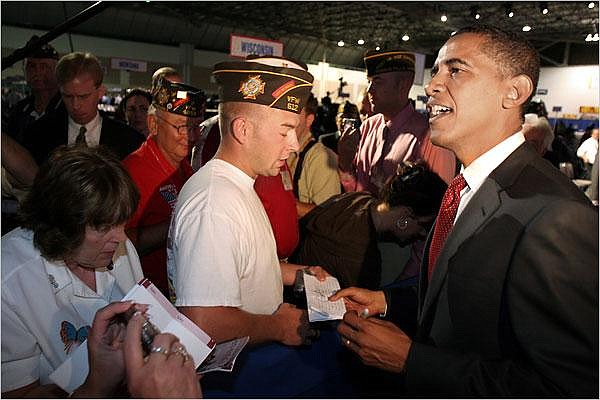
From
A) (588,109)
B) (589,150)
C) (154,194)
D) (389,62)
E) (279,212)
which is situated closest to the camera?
(279,212)

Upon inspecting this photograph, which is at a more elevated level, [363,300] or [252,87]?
[252,87]

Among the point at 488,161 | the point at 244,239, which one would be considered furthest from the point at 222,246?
the point at 488,161

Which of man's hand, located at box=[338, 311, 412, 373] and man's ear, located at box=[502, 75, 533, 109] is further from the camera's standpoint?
man's ear, located at box=[502, 75, 533, 109]

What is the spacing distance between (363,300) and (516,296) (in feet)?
2.90

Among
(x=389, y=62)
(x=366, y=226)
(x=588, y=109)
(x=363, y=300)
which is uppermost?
(x=588, y=109)

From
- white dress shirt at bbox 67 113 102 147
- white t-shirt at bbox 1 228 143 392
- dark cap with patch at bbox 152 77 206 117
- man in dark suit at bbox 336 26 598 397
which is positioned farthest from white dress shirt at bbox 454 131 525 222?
white dress shirt at bbox 67 113 102 147

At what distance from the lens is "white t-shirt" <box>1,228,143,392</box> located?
52.7 inches

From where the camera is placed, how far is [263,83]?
1749mm

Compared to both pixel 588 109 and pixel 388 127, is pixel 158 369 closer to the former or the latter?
pixel 388 127

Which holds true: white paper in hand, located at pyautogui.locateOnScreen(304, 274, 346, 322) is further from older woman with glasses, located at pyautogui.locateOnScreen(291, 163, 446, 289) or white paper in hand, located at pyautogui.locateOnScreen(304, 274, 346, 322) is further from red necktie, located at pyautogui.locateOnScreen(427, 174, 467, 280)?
red necktie, located at pyautogui.locateOnScreen(427, 174, 467, 280)

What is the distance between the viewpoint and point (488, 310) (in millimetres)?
1254

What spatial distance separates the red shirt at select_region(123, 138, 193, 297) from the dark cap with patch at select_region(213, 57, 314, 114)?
2.80ft

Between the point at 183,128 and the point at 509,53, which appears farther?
the point at 183,128

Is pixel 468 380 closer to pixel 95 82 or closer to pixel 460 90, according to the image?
pixel 460 90
